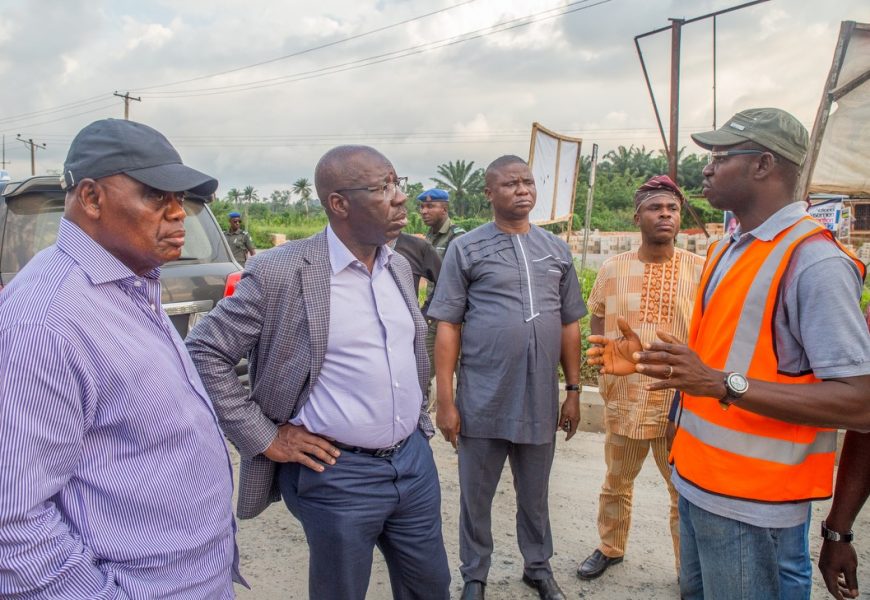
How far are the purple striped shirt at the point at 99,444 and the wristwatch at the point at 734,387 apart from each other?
52.3 inches

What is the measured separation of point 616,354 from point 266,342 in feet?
3.73

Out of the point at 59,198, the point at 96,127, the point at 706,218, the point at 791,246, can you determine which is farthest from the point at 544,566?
the point at 706,218

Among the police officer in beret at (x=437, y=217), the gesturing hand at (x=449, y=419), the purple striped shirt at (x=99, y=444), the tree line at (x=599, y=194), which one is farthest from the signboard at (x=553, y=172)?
the tree line at (x=599, y=194)

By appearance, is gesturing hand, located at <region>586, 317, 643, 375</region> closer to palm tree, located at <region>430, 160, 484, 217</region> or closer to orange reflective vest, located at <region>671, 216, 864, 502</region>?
orange reflective vest, located at <region>671, 216, 864, 502</region>

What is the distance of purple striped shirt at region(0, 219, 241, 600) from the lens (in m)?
1.19

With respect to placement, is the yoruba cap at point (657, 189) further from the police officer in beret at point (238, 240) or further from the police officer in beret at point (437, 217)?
the police officer in beret at point (238, 240)

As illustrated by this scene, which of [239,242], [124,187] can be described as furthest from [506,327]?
[239,242]

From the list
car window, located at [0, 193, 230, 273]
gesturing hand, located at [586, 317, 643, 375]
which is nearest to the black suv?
car window, located at [0, 193, 230, 273]

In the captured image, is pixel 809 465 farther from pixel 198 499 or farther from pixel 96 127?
pixel 96 127

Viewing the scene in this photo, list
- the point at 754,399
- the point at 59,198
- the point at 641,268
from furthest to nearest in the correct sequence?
the point at 59,198 → the point at 641,268 → the point at 754,399

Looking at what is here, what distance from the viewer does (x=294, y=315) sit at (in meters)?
2.09

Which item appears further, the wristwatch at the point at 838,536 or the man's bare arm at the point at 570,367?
the man's bare arm at the point at 570,367

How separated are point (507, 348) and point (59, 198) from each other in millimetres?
3180

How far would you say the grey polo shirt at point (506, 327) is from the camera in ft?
9.73
